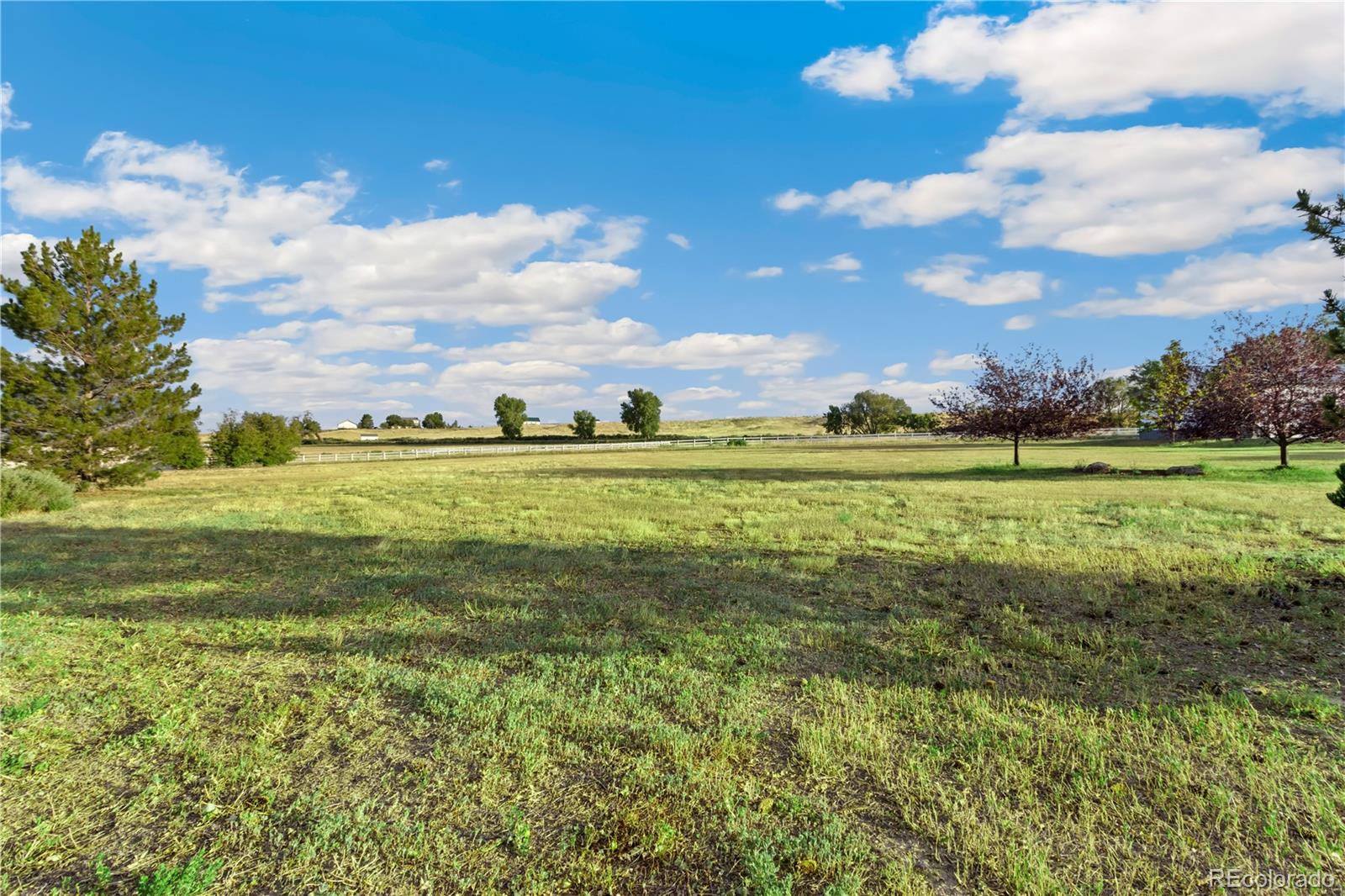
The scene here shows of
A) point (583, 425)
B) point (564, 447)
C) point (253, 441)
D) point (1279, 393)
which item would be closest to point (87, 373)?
point (253, 441)

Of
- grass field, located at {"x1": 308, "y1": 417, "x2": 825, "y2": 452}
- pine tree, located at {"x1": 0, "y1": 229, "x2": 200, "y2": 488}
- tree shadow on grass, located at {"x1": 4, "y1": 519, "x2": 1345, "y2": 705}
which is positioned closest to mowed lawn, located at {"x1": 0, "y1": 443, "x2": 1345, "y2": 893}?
tree shadow on grass, located at {"x1": 4, "y1": 519, "x2": 1345, "y2": 705}

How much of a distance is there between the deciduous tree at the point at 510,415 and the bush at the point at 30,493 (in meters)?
86.4

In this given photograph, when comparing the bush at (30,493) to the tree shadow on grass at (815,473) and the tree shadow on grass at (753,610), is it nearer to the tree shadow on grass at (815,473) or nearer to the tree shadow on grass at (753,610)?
the tree shadow on grass at (753,610)

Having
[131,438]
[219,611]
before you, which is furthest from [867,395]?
[219,611]

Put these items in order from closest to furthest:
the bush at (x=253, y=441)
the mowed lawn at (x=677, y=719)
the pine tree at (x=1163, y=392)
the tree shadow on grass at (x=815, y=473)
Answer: the mowed lawn at (x=677, y=719), the tree shadow on grass at (x=815, y=473), the bush at (x=253, y=441), the pine tree at (x=1163, y=392)

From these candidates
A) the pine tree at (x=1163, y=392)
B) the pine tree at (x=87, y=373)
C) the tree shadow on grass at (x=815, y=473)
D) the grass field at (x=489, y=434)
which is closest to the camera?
the pine tree at (x=87, y=373)

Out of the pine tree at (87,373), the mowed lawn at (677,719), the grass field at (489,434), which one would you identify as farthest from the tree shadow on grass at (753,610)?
the grass field at (489,434)

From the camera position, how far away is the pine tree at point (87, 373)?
79.0 feet

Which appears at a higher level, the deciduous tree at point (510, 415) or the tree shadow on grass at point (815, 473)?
the deciduous tree at point (510, 415)

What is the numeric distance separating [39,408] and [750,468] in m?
32.0

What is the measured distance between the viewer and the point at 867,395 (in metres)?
110

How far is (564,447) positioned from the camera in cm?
8025

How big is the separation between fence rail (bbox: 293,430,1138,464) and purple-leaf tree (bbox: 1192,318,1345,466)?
869 inches

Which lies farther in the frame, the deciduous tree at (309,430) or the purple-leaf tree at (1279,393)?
the deciduous tree at (309,430)
